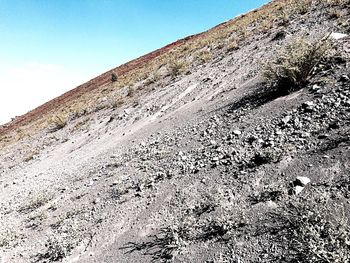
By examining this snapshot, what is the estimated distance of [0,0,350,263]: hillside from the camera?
550cm

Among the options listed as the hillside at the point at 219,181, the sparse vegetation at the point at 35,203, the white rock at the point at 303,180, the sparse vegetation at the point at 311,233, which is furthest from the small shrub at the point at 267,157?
the sparse vegetation at the point at 35,203

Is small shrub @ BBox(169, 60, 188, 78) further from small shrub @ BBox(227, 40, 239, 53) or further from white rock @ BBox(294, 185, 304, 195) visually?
white rock @ BBox(294, 185, 304, 195)

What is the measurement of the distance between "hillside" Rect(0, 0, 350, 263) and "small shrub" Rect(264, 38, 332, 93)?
4 cm

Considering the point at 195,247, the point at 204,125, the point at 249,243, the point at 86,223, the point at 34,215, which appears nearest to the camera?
the point at 249,243

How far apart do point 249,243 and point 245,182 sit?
169cm

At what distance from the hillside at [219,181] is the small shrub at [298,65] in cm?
4

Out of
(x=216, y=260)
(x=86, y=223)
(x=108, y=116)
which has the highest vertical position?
(x=108, y=116)

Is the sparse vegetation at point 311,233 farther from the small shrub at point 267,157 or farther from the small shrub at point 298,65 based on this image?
the small shrub at point 298,65

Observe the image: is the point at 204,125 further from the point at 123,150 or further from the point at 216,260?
the point at 216,260

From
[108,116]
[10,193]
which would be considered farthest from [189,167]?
[108,116]

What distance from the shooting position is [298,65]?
31.8 feet

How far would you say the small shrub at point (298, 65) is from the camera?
959cm

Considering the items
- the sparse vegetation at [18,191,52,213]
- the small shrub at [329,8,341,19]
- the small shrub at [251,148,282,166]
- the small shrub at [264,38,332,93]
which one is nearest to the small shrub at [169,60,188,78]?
the small shrub at [329,8,341,19]

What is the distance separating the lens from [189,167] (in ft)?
28.1
